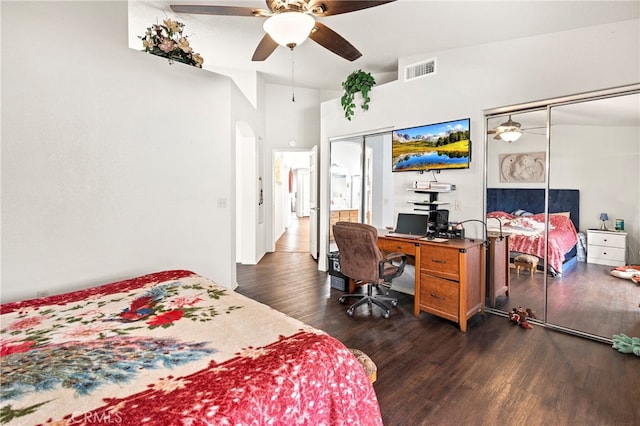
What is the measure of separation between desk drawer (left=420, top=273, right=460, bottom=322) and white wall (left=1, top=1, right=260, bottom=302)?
2.42 meters

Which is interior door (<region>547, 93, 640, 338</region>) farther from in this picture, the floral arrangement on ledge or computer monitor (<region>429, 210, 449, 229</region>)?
the floral arrangement on ledge

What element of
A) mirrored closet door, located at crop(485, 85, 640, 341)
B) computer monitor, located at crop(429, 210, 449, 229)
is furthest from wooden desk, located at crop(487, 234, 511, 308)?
computer monitor, located at crop(429, 210, 449, 229)

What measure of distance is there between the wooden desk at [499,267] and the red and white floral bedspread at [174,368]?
2.72 m

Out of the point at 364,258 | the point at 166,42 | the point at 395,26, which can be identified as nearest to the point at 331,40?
the point at 395,26

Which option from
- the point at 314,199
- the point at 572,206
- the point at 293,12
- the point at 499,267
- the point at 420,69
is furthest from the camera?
the point at 314,199

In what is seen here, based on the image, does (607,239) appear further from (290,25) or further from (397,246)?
(290,25)

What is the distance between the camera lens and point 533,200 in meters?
3.14

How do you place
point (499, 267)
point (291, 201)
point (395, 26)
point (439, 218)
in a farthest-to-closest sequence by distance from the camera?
point (291, 201)
point (439, 218)
point (499, 267)
point (395, 26)

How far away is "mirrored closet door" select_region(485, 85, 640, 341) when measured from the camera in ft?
8.84

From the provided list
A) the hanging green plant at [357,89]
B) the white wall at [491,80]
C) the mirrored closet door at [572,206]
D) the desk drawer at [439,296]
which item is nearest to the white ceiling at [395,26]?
the white wall at [491,80]

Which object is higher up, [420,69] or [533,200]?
[420,69]

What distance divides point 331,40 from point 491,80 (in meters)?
1.88

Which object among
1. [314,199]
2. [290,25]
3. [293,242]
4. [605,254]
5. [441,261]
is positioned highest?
[290,25]

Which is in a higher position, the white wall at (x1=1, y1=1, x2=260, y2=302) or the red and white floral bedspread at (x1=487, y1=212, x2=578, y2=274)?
the white wall at (x1=1, y1=1, x2=260, y2=302)
